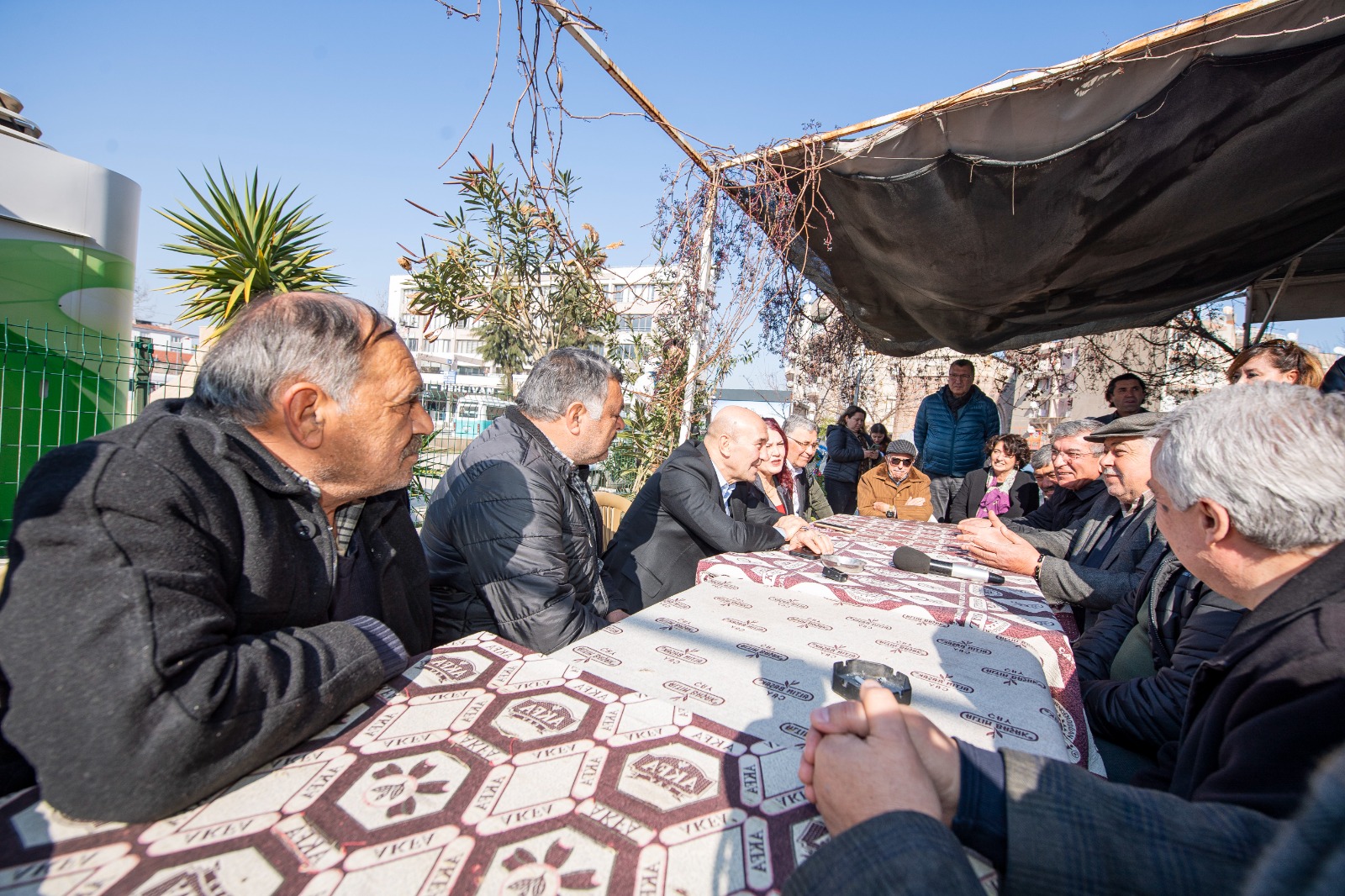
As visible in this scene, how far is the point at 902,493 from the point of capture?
6605mm

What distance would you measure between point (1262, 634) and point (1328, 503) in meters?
0.27

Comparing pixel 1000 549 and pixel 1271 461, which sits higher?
pixel 1271 461

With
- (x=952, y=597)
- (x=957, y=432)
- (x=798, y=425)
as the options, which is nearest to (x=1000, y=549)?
(x=952, y=597)

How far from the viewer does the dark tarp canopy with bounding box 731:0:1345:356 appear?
254 cm

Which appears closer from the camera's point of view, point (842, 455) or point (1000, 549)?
point (1000, 549)

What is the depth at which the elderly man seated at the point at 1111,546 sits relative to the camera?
8.95 feet

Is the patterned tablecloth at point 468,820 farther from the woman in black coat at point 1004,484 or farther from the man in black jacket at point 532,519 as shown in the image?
the woman in black coat at point 1004,484

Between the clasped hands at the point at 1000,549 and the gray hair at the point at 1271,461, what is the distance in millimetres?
1851

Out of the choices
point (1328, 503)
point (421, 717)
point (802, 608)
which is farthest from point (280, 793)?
point (1328, 503)

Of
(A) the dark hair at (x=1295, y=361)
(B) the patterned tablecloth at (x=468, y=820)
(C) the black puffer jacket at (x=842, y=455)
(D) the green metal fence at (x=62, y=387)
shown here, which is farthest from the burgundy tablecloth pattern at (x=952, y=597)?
(D) the green metal fence at (x=62, y=387)

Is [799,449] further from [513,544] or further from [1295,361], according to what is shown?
[513,544]

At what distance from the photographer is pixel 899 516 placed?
650 centimetres

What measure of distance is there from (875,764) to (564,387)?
1.99m

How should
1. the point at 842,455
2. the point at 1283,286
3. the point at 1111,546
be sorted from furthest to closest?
the point at 842,455 < the point at 1283,286 < the point at 1111,546
